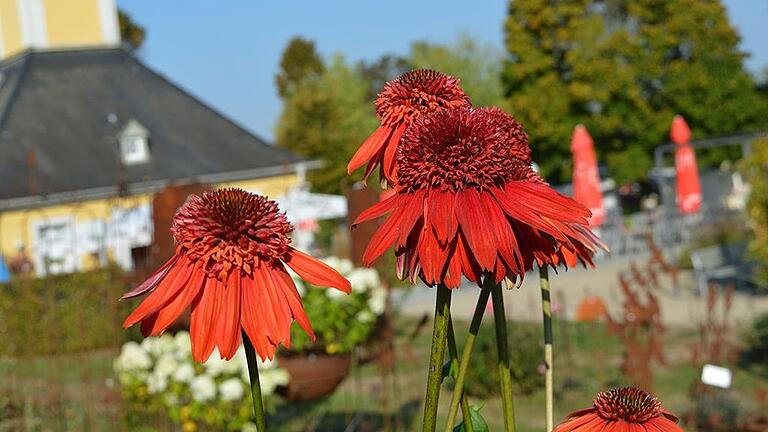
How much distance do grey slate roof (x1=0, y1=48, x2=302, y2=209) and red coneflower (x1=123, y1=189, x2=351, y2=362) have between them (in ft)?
65.7

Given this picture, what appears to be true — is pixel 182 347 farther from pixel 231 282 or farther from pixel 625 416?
pixel 625 416

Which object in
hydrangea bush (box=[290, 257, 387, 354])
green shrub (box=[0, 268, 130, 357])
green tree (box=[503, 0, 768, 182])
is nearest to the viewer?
hydrangea bush (box=[290, 257, 387, 354])

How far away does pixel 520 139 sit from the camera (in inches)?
34.3

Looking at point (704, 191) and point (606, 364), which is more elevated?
point (704, 191)

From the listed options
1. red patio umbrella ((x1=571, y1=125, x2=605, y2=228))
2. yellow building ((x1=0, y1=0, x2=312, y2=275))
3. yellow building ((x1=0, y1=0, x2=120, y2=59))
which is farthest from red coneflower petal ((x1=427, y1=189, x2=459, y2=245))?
yellow building ((x1=0, y1=0, x2=120, y2=59))

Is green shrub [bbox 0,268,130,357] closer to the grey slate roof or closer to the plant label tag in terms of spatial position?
the plant label tag

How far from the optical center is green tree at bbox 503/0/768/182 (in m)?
29.7

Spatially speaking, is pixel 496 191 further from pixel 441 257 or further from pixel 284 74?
pixel 284 74

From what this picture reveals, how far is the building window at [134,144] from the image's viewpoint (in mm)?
22094

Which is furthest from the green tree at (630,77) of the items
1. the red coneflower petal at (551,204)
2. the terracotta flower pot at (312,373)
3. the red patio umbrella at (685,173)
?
the red coneflower petal at (551,204)

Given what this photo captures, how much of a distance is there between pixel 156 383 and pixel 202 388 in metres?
0.23

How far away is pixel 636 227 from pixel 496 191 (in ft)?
64.6

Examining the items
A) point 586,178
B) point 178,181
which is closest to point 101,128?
point 178,181

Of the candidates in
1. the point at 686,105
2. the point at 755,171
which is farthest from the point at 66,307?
the point at 686,105
